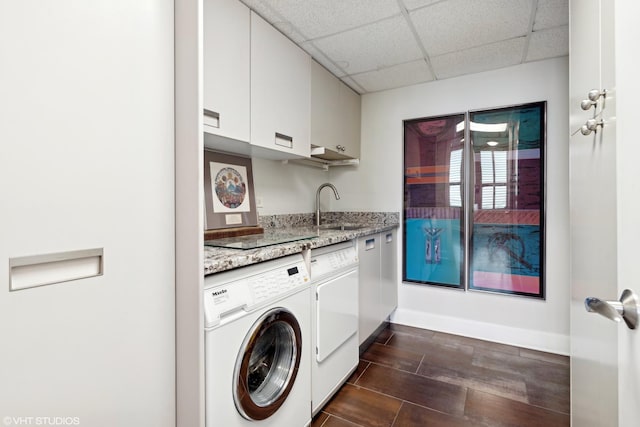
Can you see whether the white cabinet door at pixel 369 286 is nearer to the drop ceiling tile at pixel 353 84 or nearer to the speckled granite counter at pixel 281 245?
the speckled granite counter at pixel 281 245

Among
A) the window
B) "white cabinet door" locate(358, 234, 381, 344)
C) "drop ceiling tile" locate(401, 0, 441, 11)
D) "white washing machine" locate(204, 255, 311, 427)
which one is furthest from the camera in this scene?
the window

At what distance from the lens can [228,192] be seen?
1887 mm

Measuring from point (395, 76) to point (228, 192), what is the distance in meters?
1.81

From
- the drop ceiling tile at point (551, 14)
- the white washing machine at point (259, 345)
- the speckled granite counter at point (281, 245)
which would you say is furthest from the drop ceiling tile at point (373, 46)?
the white washing machine at point (259, 345)

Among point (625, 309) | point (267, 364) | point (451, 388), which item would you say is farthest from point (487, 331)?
point (625, 309)

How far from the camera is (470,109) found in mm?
2525

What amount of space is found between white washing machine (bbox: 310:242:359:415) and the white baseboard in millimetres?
1020

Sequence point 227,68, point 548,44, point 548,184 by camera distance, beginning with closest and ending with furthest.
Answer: point 227,68, point 548,44, point 548,184

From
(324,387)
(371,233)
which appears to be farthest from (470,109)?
(324,387)

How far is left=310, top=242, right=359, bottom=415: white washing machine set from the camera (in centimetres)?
148

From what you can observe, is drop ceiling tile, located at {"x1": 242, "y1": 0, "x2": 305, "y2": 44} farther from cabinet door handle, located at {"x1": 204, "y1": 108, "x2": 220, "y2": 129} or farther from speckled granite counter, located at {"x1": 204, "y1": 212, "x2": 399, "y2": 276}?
speckled granite counter, located at {"x1": 204, "y1": 212, "x2": 399, "y2": 276}

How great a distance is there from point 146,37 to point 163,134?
11.1 inches

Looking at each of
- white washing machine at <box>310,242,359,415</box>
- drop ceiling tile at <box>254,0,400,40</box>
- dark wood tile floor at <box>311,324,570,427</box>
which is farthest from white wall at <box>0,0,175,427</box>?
dark wood tile floor at <box>311,324,570,427</box>

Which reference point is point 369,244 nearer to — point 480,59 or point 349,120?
point 349,120
